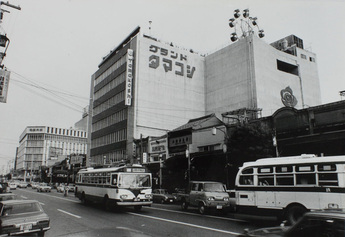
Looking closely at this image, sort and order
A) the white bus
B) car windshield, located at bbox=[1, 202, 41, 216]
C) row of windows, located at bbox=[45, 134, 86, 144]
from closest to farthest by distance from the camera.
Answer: car windshield, located at bbox=[1, 202, 41, 216] → the white bus → row of windows, located at bbox=[45, 134, 86, 144]

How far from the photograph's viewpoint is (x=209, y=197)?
15594 mm

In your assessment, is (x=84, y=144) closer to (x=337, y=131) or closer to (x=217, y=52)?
(x=217, y=52)

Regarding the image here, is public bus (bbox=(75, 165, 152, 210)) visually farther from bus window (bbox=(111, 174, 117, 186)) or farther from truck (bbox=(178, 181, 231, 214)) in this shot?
truck (bbox=(178, 181, 231, 214))

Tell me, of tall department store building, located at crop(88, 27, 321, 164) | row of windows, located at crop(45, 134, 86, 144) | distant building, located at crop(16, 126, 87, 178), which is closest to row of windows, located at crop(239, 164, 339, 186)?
tall department store building, located at crop(88, 27, 321, 164)

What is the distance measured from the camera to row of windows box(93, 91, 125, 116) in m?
53.6

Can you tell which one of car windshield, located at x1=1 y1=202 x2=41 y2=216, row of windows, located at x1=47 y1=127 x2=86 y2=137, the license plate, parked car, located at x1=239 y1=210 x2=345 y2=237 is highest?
row of windows, located at x1=47 y1=127 x2=86 y2=137

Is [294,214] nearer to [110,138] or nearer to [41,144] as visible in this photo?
[110,138]

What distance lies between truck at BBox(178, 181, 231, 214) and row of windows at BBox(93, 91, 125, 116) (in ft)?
125

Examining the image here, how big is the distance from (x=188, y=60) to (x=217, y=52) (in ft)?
21.4

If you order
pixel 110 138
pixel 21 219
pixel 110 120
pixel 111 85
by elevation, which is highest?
pixel 111 85

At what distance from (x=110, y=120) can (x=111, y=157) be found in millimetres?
8299

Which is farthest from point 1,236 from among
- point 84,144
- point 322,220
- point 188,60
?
point 84,144

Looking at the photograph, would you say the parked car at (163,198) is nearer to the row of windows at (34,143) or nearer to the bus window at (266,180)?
the bus window at (266,180)

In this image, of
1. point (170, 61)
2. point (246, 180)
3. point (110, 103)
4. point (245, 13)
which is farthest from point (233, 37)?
point (246, 180)
